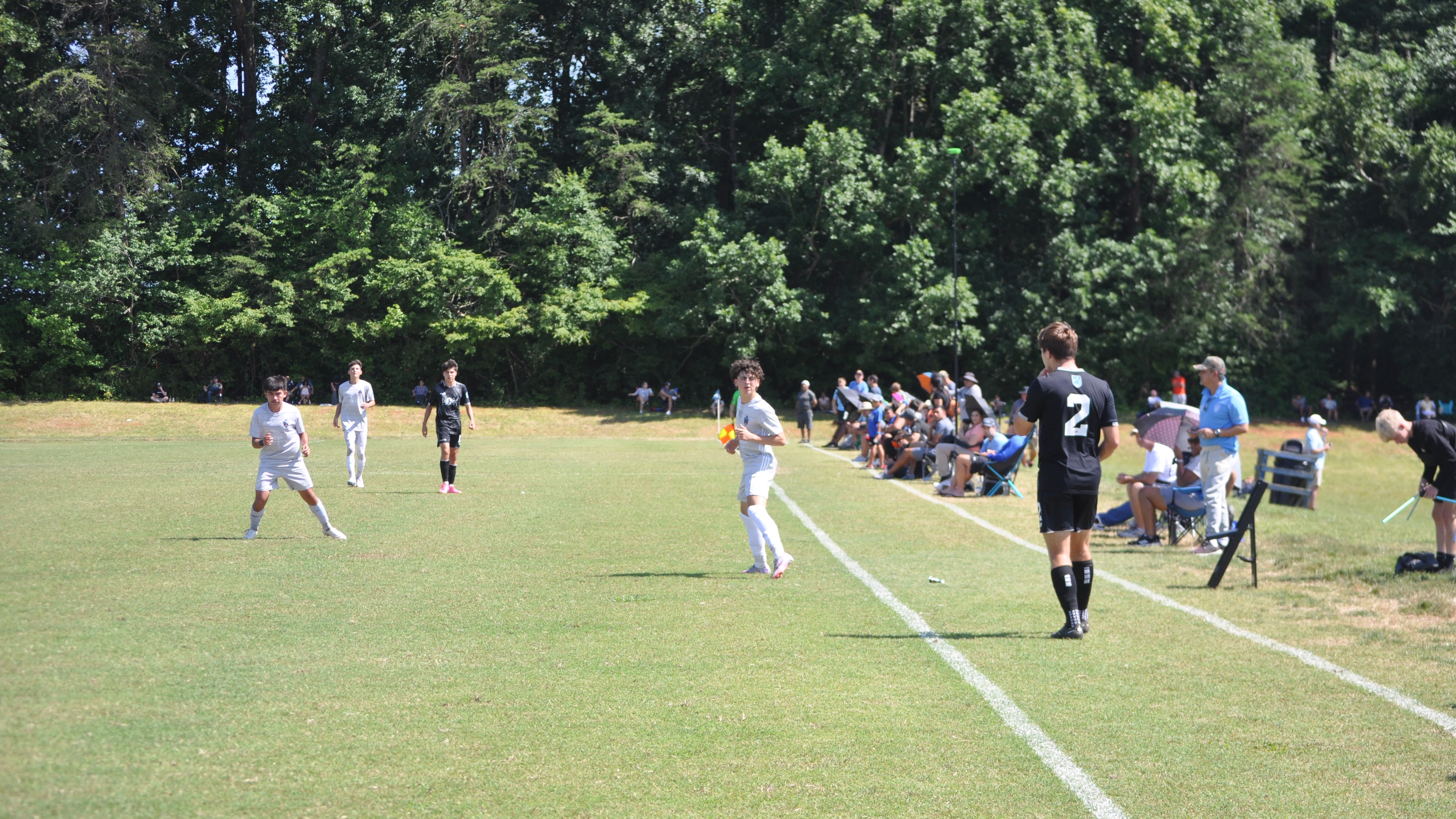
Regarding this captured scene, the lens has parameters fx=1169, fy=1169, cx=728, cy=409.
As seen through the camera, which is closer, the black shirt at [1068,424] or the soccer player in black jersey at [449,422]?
the black shirt at [1068,424]

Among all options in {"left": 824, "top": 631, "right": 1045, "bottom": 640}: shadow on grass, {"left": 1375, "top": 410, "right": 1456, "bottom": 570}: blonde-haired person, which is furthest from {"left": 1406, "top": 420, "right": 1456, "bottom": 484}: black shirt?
{"left": 824, "top": 631, "right": 1045, "bottom": 640}: shadow on grass

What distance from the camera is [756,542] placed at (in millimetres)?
10055

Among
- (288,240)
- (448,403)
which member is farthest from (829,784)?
(288,240)

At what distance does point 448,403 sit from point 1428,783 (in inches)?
566

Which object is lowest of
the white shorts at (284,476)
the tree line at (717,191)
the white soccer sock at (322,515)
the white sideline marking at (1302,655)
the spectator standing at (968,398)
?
the white sideline marking at (1302,655)

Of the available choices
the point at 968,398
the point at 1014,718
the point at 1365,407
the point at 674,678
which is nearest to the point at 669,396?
the point at 968,398

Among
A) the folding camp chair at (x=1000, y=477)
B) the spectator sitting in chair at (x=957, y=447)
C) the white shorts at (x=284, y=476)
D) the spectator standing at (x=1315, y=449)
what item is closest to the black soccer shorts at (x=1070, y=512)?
the white shorts at (x=284, y=476)

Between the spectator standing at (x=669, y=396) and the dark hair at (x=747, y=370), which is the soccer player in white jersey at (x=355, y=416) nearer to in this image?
the dark hair at (x=747, y=370)

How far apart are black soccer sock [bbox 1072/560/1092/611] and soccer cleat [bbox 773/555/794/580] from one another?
2841 millimetres

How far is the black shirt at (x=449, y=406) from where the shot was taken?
17.1m

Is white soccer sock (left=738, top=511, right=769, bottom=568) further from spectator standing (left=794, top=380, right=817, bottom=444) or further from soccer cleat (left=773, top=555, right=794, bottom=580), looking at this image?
spectator standing (left=794, top=380, right=817, bottom=444)

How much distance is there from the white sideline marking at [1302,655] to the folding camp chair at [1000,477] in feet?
16.9

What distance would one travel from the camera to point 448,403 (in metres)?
17.3

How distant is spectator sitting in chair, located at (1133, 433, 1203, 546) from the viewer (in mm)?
12625
